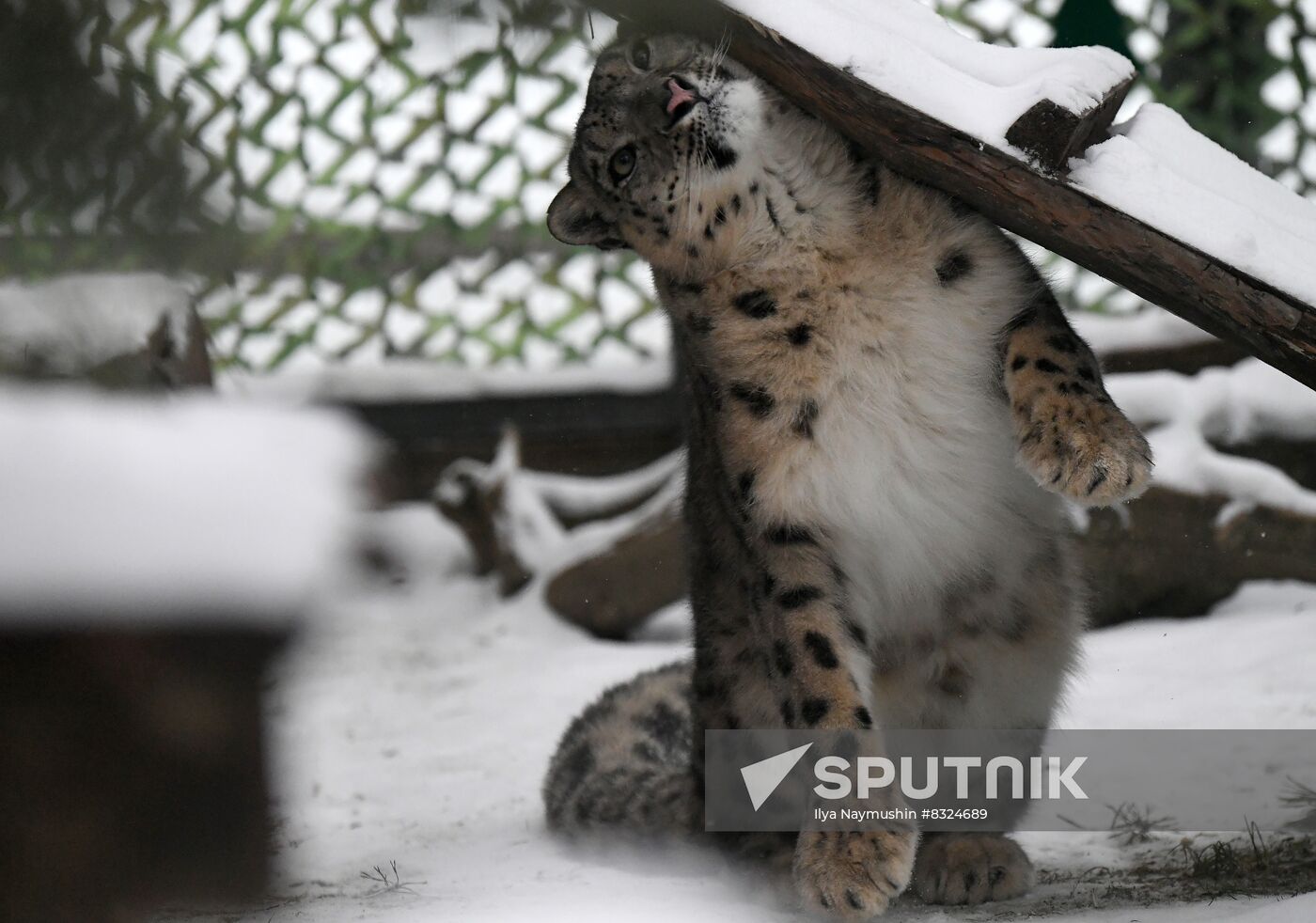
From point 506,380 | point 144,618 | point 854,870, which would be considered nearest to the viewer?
point 144,618

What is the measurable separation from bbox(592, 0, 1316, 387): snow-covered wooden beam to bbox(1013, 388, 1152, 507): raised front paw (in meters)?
0.25

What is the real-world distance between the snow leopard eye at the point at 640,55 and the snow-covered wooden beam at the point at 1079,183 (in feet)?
1.24

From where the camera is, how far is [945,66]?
97.3 inches

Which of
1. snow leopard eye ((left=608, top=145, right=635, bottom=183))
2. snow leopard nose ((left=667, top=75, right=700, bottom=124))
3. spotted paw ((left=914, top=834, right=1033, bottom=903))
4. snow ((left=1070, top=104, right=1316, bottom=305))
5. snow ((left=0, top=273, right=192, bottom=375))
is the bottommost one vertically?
spotted paw ((left=914, top=834, right=1033, bottom=903))

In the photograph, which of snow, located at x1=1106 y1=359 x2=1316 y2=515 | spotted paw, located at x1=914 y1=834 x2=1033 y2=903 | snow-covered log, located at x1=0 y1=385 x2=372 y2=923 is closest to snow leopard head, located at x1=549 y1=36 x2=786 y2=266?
spotted paw, located at x1=914 y1=834 x2=1033 y2=903

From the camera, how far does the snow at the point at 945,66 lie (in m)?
2.39

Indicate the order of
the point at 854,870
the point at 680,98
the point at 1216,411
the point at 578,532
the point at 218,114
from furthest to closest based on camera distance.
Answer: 1. the point at 578,532
2. the point at 1216,411
3. the point at 680,98
4. the point at 854,870
5. the point at 218,114

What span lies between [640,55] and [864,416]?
0.99 m

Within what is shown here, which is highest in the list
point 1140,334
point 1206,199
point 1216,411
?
point 1140,334

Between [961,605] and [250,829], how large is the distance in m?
1.64

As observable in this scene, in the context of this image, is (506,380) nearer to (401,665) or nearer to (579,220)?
(401,665)

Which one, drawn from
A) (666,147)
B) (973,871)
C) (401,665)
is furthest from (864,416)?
(401,665)

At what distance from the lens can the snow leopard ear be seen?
3.24 meters

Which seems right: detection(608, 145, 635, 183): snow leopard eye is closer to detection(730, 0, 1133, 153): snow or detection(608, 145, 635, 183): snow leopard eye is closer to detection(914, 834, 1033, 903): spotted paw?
detection(730, 0, 1133, 153): snow
